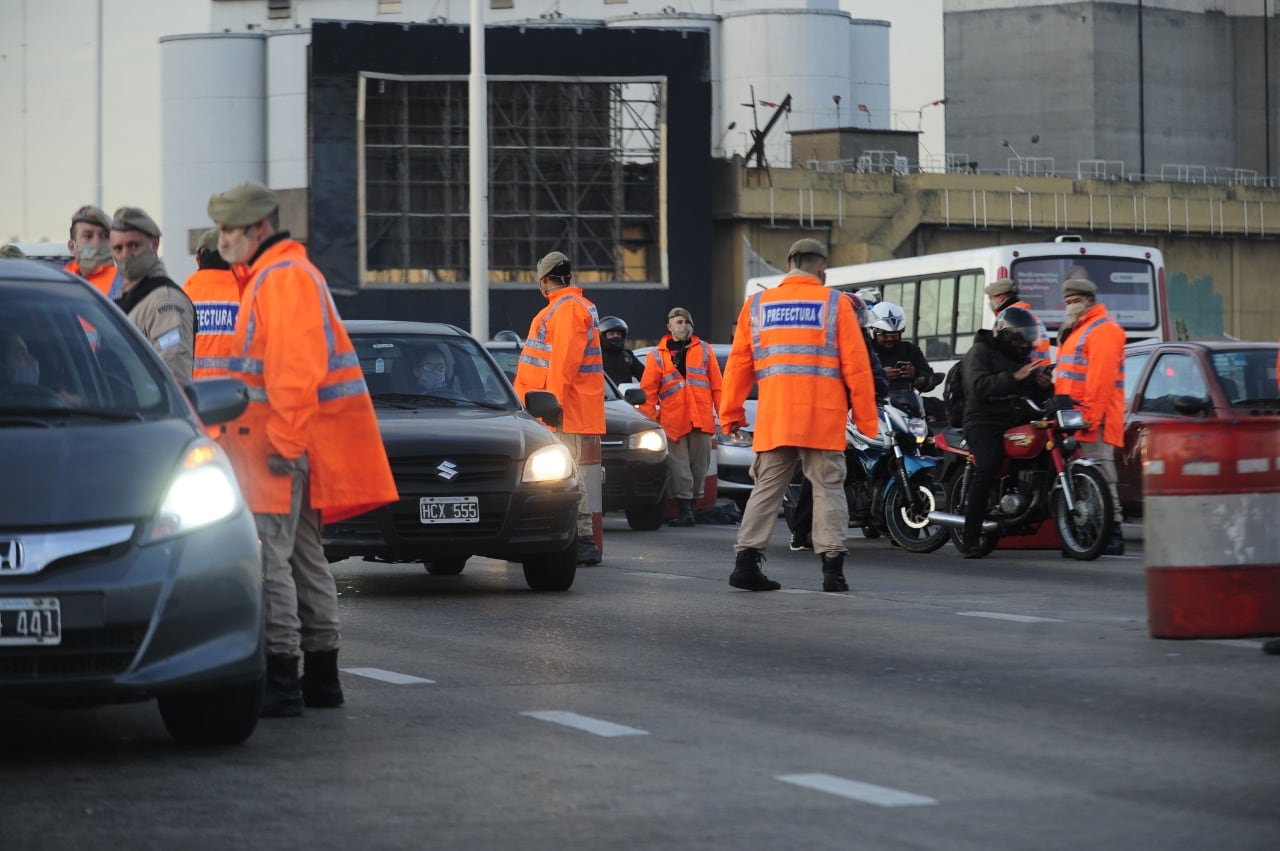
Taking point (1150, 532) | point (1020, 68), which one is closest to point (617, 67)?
point (1020, 68)

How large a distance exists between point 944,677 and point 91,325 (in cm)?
348

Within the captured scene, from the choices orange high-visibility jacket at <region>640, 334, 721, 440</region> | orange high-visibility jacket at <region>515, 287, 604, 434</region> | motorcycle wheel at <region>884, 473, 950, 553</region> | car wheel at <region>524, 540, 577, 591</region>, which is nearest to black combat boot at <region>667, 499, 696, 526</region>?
orange high-visibility jacket at <region>640, 334, 721, 440</region>

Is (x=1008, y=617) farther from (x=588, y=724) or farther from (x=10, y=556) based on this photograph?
(x=10, y=556)

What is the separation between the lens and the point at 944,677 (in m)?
9.12

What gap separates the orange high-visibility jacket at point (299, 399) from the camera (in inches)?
321

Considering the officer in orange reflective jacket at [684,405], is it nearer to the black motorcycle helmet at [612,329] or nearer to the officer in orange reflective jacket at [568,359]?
the black motorcycle helmet at [612,329]

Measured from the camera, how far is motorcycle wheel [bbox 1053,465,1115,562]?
15555 millimetres

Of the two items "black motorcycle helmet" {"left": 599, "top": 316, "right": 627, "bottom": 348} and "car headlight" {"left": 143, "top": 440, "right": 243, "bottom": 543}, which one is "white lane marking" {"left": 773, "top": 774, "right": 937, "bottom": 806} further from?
"black motorcycle helmet" {"left": 599, "top": 316, "right": 627, "bottom": 348}

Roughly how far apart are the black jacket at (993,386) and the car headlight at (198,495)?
9.29 meters

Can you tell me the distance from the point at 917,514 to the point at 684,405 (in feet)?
16.8

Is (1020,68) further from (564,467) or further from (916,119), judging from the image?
(564,467)

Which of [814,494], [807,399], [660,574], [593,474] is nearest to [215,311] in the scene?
[807,399]

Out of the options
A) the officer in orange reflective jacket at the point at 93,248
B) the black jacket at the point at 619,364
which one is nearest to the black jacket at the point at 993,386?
the officer in orange reflective jacket at the point at 93,248

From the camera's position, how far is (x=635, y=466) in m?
20.3
